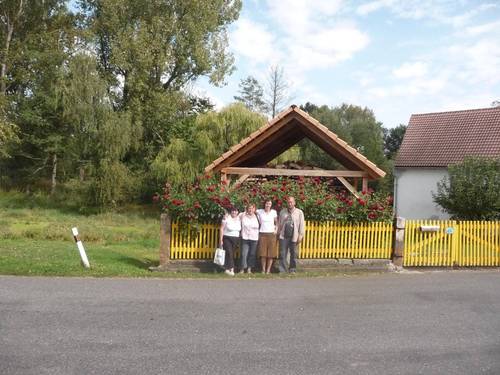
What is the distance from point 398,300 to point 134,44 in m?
30.9

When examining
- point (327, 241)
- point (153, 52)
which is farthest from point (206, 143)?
point (327, 241)

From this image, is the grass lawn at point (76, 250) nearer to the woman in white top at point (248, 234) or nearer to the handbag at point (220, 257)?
the handbag at point (220, 257)

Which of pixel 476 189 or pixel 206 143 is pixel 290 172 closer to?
pixel 476 189

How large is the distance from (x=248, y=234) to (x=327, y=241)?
201cm

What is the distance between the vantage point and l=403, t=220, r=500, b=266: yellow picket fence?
515 inches

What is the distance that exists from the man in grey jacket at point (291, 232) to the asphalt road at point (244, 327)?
4.85ft

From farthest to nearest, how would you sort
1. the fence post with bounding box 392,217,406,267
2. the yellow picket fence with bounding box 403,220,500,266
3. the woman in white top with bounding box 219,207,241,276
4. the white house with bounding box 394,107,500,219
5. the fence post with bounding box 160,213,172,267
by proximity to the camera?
the white house with bounding box 394,107,500,219 → the yellow picket fence with bounding box 403,220,500,266 → the fence post with bounding box 392,217,406,267 → the fence post with bounding box 160,213,172,267 → the woman in white top with bounding box 219,207,241,276

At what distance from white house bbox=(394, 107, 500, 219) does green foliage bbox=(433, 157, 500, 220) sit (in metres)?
9.16

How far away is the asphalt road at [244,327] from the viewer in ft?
18.2

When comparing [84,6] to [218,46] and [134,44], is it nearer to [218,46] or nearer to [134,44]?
[134,44]

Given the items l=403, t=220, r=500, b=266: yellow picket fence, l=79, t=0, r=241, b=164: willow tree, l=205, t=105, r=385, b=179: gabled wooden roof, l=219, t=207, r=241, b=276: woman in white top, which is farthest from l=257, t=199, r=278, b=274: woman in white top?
l=79, t=0, r=241, b=164: willow tree

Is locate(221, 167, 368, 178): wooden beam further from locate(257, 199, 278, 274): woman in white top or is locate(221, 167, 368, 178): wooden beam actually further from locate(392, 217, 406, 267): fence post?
→ locate(257, 199, 278, 274): woman in white top

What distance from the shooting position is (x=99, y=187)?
110 ft

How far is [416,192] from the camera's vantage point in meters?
29.6
